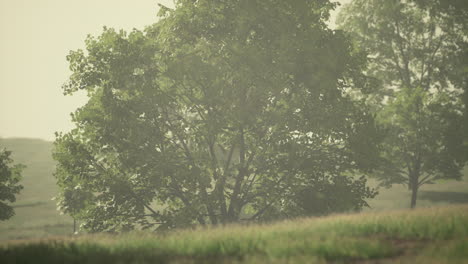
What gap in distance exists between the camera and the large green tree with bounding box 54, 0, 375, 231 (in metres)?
13.9

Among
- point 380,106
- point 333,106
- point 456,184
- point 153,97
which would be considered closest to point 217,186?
point 153,97

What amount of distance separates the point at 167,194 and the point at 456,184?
3248 centimetres

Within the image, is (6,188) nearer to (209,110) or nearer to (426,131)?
(209,110)

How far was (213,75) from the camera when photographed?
14.4 meters

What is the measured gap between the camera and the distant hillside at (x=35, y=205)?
2773cm

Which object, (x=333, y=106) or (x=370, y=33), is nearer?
(x=333, y=106)

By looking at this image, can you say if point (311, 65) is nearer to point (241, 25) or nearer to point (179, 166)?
point (241, 25)

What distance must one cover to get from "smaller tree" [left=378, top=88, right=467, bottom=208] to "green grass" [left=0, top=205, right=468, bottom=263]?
1761 cm

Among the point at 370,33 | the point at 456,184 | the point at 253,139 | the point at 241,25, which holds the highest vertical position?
the point at 370,33

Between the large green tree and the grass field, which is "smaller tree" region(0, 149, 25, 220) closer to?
the grass field

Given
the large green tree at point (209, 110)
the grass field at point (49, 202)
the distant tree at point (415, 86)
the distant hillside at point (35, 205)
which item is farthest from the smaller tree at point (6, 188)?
the distant tree at point (415, 86)

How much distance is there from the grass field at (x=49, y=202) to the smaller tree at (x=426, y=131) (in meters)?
3.99

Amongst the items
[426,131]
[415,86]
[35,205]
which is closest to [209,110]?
[426,131]

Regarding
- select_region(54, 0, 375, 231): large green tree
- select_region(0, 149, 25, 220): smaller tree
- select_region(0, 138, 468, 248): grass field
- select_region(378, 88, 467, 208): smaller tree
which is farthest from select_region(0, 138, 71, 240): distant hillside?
select_region(378, 88, 467, 208): smaller tree
